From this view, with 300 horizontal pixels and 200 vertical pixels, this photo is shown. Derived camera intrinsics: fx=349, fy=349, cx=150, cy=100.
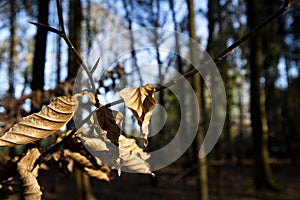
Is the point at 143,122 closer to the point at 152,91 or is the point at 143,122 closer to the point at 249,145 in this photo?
the point at 152,91

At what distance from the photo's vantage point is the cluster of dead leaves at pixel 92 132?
0.61 meters

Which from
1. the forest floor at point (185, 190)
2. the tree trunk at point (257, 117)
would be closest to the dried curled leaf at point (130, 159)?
the forest floor at point (185, 190)

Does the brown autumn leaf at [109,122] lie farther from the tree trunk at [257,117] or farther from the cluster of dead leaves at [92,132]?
the tree trunk at [257,117]

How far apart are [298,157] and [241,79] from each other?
6.29m

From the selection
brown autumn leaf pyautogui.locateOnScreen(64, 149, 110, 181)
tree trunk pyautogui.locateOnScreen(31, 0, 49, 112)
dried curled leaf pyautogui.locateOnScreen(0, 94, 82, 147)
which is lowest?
brown autumn leaf pyautogui.locateOnScreen(64, 149, 110, 181)

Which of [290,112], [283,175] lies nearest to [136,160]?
[283,175]

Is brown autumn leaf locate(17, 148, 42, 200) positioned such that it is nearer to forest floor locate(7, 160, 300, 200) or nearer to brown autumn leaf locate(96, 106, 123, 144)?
brown autumn leaf locate(96, 106, 123, 144)

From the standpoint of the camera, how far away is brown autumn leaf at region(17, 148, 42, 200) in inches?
26.1

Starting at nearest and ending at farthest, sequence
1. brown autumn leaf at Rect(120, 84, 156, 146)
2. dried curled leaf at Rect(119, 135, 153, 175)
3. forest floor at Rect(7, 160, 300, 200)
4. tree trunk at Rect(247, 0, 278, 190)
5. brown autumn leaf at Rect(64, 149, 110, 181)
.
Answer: brown autumn leaf at Rect(120, 84, 156, 146) → dried curled leaf at Rect(119, 135, 153, 175) → brown autumn leaf at Rect(64, 149, 110, 181) → tree trunk at Rect(247, 0, 278, 190) → forest floor at Rect(7, 160, 300, 200)

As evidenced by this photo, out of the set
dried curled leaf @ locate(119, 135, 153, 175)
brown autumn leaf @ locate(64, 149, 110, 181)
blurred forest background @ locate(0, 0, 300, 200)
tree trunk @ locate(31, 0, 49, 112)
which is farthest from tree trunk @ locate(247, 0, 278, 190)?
dried curled leaf @ locate(119, 135, 153, 175)

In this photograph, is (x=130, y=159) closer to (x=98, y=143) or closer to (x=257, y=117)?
(x=98, y=143)

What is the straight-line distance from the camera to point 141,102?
1.96 feet

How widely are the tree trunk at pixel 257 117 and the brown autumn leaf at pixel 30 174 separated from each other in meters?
7.97

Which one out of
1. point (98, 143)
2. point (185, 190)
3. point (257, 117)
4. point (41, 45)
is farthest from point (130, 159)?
point (185, 190)
